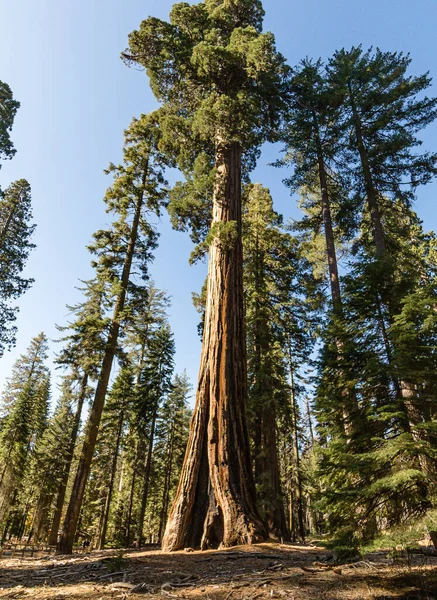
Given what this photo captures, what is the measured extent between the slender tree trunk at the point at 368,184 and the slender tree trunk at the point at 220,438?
4534mm

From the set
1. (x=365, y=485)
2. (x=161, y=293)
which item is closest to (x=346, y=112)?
(x=365, y=485)

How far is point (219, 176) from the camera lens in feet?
28.6

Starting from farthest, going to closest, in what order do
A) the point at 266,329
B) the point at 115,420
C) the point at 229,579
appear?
1. the point at 115,420
2. the point at 266,329
3. the point at 229,579

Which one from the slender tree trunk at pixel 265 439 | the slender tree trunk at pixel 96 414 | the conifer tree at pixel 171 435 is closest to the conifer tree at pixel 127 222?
the slender tree trunk at pixel 96 414

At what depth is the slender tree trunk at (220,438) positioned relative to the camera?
526 centimetres

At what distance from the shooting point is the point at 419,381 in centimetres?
411

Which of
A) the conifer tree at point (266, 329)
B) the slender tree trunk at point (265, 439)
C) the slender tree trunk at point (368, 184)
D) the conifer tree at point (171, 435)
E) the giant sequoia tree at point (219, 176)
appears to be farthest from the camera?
the conifer tree at point (171, 435)

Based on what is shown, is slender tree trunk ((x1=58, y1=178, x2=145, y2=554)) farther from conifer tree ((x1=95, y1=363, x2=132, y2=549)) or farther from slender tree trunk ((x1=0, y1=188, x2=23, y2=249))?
slender tree trunk ((x1=0, y1=188, x2=23, y2=249))

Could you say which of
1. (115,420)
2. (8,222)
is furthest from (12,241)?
(115,420)

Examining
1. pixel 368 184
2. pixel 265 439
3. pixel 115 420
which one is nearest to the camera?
pixel 368 184

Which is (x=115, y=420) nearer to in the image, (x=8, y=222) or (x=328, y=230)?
(x=8, y=222)

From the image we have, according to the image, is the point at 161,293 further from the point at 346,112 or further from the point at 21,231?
the point at 346,112

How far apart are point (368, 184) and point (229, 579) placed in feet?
36.3

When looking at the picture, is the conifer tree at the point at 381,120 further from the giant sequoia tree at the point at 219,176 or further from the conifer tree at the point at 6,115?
the conifer tree at the point at 6,115
